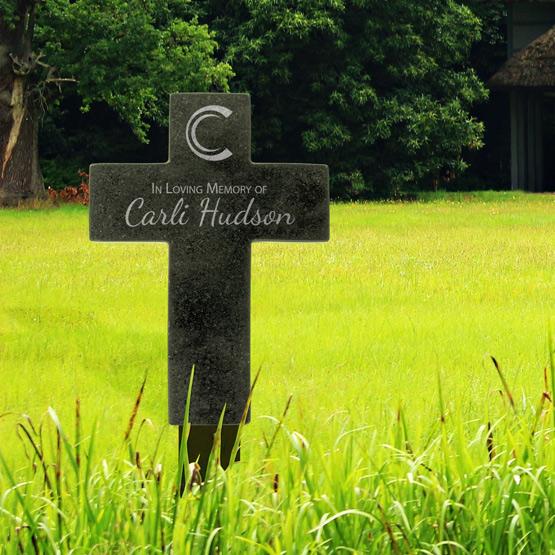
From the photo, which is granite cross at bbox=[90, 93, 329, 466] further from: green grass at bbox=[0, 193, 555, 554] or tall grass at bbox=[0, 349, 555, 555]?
tall grass at bbox=[0, 349, 555, 555]

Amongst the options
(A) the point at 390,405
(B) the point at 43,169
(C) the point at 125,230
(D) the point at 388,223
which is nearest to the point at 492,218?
(D) the point at 388,223

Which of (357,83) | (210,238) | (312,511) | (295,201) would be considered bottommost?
(312,511)

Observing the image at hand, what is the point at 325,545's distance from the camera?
429 centimetres

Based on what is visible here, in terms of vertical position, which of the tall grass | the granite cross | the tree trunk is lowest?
the tall grass

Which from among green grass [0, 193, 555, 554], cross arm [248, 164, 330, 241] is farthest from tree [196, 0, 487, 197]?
cross arm [248, 164, 330, 241]

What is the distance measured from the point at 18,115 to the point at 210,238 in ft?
90.2

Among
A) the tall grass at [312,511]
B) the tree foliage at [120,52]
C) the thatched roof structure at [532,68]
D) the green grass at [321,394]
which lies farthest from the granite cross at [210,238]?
the thatched roof structure at [532,68]

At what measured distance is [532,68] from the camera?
3553 cm

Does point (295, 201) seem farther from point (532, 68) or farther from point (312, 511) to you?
point (532, 68)

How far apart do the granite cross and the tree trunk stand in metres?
26.4

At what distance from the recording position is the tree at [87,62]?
1244 inches

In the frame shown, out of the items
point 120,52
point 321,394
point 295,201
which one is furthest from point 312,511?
point 120,52

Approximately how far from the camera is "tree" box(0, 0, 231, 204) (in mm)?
31609

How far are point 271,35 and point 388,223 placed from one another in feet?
37.3
